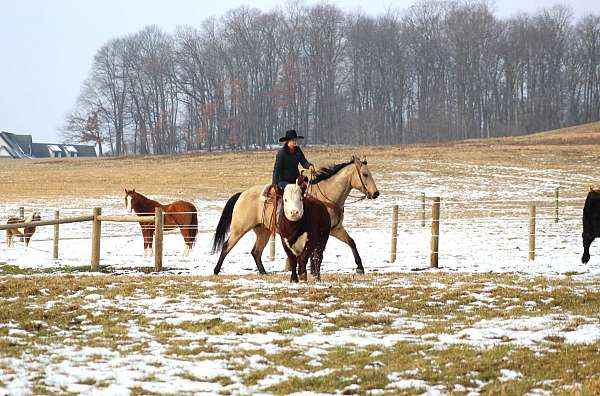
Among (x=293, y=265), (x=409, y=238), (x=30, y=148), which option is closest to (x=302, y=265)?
(x=293, y=265)

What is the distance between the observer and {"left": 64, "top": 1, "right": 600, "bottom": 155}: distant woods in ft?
263

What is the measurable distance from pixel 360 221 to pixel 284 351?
69.1ft

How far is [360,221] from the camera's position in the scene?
2814 cm

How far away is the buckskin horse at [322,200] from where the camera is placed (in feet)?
42.7

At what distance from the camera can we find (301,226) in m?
11.0

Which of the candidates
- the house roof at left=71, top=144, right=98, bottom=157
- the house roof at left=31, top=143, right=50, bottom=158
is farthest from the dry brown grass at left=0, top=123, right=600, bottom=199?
the house roof at left=71, top=144, right=98, bottom=157

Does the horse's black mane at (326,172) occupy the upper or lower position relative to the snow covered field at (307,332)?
upper

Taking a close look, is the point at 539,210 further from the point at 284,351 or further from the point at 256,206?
the point at 284,351

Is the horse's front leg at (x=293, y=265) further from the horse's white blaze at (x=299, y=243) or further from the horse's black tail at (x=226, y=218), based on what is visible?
the horse's black tail at (x=226, y=218)

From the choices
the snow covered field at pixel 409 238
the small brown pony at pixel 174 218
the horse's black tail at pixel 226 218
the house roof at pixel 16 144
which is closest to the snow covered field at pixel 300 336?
the horse's black tail at pixel 226 218

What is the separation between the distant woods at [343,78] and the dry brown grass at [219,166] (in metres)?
17.3

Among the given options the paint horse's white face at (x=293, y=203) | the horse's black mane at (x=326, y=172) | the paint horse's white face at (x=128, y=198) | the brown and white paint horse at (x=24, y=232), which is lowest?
the brown and white paint horse at (x=24, y=232)

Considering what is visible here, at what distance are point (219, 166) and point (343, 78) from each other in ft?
118

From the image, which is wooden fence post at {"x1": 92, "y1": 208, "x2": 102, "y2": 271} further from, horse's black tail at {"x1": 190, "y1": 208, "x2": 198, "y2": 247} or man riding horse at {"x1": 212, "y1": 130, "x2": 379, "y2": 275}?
horse's black tail at {"x1": 190, "y1": 208, "x2": 198, "y2": 247}
